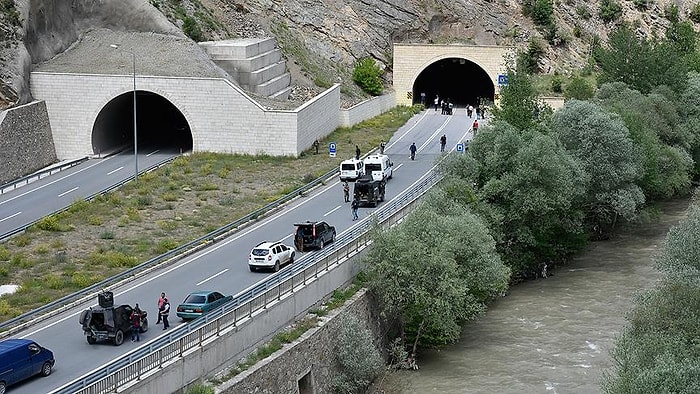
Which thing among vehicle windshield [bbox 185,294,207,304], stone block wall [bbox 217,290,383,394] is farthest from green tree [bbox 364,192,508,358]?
vehicle windshield [bbox 185,294,207,304]

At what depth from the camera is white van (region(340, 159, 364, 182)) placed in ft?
196

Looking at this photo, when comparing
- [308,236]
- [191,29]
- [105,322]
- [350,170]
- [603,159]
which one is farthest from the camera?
[191,29]

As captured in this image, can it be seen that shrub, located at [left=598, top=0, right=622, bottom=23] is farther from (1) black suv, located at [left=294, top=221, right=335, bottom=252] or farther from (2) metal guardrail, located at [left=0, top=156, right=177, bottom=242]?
(1) black suv, located at [left=294, top=221, right=335, bottom=252]

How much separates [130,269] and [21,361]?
39.1 feet

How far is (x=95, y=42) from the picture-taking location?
68.9 m

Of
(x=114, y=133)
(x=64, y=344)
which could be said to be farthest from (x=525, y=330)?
(x=114, y=133)

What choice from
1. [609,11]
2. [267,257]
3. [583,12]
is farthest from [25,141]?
[609,11]

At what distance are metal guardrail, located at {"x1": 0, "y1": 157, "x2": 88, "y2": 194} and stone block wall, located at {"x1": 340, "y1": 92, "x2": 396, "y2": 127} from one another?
1880cm

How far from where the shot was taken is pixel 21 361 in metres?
29.7

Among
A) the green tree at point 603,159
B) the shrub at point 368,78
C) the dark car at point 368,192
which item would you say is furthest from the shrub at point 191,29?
the green tree at point 603,159

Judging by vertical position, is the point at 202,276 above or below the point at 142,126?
above

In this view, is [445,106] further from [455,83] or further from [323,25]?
[455,83]

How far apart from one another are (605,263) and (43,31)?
113 ft

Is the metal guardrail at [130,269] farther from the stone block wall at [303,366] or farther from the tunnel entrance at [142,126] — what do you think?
the tunnel entrance at [142,126]
